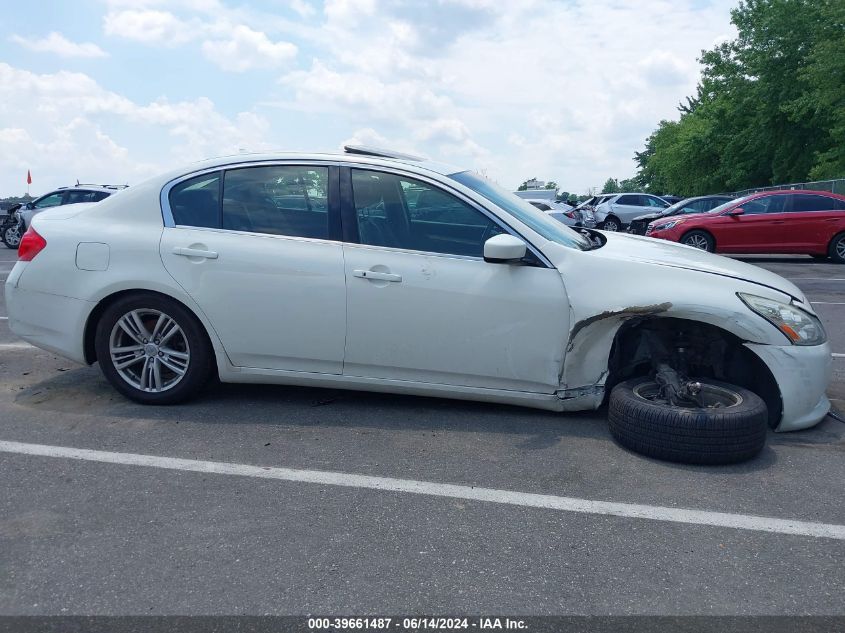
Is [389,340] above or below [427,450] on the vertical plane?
above

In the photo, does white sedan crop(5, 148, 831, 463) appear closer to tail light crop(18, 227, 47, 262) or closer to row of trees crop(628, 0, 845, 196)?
tail light crop(18, 227, 47, 262)

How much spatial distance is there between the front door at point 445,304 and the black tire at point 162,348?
0.94 metres

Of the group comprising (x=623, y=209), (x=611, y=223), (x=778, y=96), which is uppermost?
(x=778, y=96)

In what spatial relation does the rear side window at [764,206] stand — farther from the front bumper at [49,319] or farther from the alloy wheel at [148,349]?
the front bumper at [49,319]

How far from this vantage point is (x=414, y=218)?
15.5 feet

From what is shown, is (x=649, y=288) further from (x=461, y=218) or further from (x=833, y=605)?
(x=833, y=605)

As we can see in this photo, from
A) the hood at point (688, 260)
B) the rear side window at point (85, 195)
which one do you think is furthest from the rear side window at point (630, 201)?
the hood at point (688, 260)

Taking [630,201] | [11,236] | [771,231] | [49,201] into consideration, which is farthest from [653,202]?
[11,236]

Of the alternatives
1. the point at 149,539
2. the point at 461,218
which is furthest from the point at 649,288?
the point at 149,539

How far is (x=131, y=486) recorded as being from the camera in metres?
3.75

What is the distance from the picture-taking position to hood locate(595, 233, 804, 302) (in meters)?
4.54

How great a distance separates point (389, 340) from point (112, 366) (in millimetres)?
1830

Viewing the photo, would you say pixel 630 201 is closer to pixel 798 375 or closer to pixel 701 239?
pixel 701 239

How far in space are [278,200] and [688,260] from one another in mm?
2541
